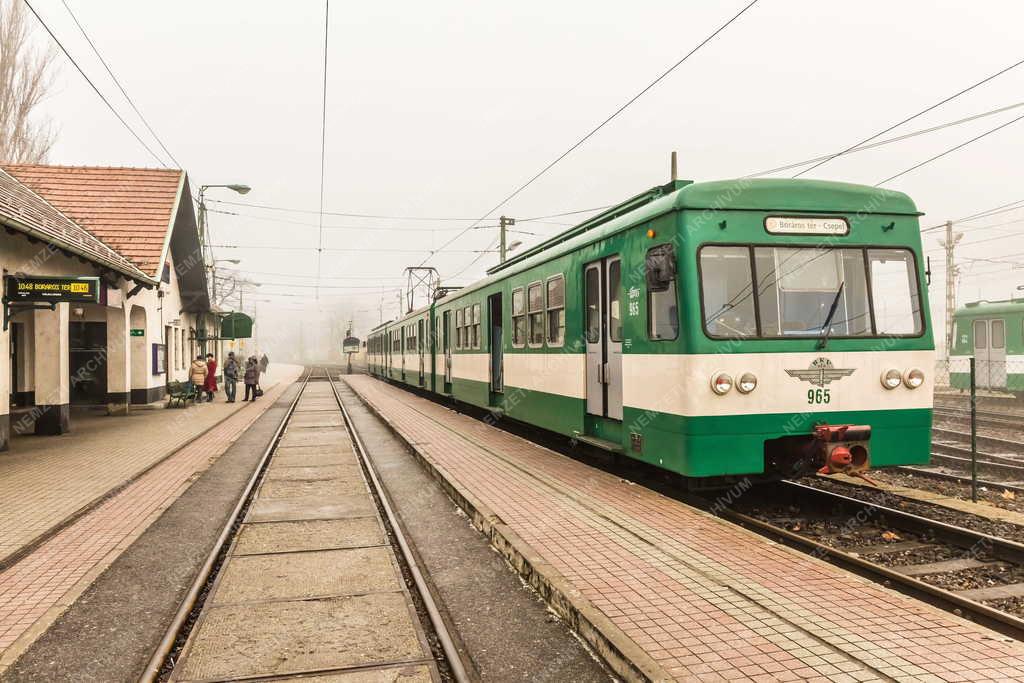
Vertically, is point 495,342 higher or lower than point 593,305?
lower

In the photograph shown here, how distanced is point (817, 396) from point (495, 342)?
8.42m

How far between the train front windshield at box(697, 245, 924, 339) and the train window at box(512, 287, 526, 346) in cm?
542

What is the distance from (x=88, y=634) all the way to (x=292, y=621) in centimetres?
121

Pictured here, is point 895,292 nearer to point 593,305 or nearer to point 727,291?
point 727,291

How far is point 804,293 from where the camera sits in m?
7.21

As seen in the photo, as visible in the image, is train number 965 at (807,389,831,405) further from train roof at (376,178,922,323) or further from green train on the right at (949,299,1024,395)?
green train on the right at (949,299,1024,395)

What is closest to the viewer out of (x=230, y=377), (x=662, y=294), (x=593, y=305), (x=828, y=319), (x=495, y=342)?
(x=828, y=319)

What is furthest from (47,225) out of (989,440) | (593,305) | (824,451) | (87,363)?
(989,440)

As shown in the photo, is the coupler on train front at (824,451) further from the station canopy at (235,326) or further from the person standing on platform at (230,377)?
the station canopy at (235,326)

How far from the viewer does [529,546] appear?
19.1 ft

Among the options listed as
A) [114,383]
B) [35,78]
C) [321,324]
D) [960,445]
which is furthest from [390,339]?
[321,324]

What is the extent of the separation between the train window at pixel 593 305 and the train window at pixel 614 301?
0.28 metres

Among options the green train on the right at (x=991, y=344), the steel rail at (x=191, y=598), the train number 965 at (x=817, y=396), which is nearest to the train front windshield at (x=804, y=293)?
the train number 965 at (x=817, y=396)

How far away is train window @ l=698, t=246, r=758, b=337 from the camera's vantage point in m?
6.97
